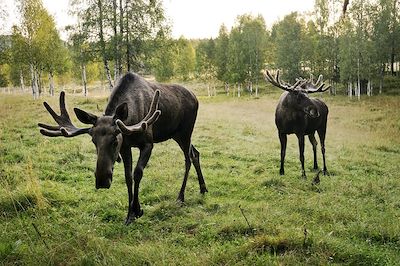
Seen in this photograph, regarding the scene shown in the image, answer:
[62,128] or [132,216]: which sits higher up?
[62,128]

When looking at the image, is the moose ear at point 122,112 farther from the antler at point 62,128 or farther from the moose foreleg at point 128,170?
the moose foreleg at point 128,170

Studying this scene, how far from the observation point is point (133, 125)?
5809 mm

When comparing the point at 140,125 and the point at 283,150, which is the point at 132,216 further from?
the point at 283,150

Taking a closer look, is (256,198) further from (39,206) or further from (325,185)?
(39,206)

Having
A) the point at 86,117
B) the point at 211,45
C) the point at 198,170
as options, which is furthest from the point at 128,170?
the point at 211,45

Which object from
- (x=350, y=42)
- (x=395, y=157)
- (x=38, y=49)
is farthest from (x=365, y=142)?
(x=38, y=49)

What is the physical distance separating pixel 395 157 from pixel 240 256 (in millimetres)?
11248

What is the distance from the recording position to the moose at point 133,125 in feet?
17.3

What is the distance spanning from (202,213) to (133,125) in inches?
82.5

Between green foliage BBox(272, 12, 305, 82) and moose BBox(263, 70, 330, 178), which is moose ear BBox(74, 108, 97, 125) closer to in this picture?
moose BBox(263, 70, 330, 178)

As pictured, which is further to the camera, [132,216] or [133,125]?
[132,216]

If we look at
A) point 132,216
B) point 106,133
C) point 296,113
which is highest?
point 106,133

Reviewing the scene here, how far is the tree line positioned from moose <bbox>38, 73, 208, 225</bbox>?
22.0 meters

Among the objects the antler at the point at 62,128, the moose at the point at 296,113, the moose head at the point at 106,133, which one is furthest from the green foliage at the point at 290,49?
the moose head at the point at 106,133
